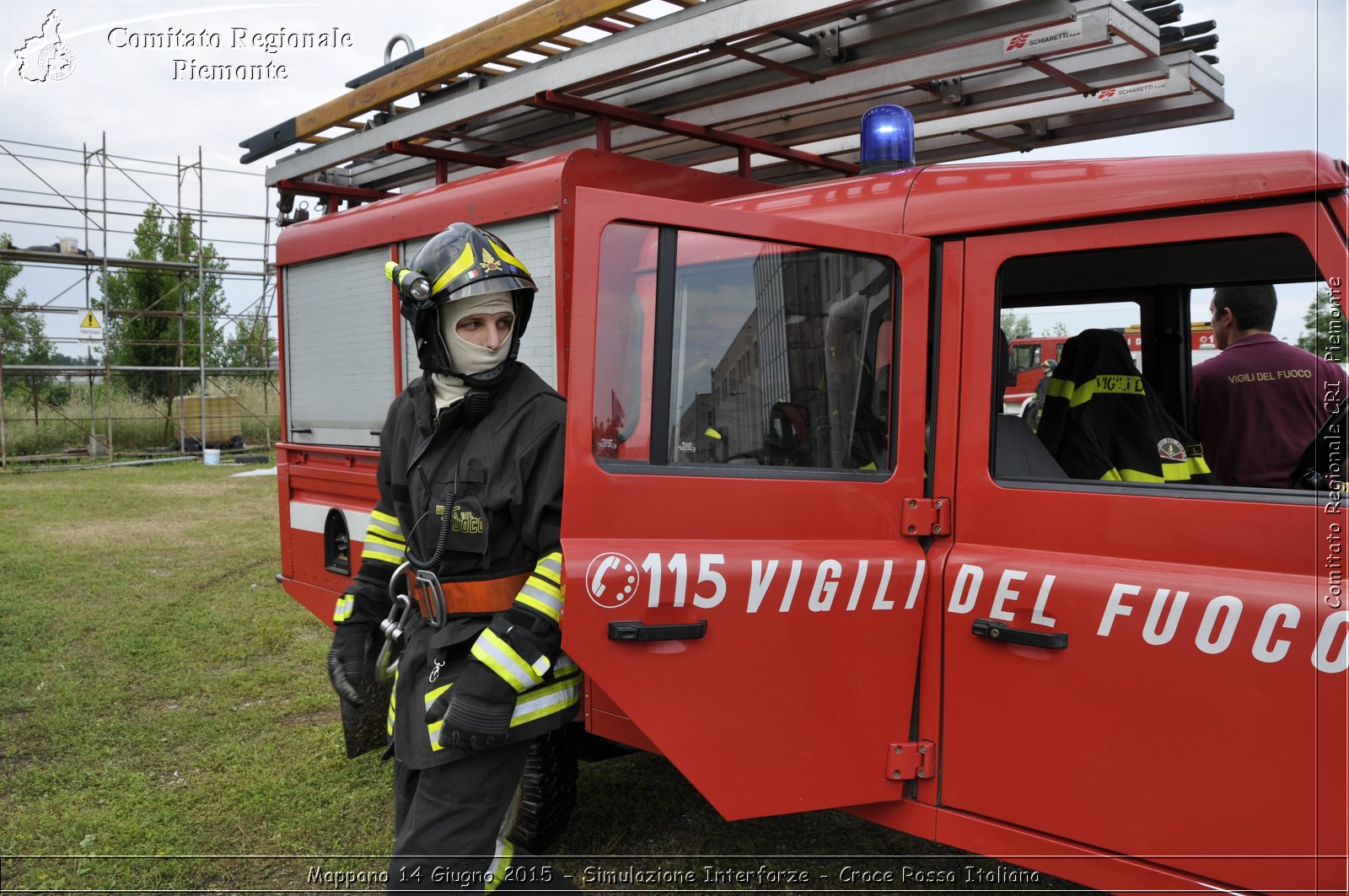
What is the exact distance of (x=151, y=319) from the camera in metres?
20.5

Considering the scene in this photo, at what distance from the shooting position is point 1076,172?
2.14 m

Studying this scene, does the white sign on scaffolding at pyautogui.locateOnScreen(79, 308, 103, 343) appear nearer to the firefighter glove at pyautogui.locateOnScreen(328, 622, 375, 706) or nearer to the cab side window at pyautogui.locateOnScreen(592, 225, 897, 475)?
the firefighter glove at pyautogui.locateOnScreen(328, 622, 375, 706)

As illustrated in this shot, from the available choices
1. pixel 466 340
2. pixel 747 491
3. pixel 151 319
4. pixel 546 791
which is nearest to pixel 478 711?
pixel 747 491

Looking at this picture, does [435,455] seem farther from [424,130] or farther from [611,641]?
[424,130]

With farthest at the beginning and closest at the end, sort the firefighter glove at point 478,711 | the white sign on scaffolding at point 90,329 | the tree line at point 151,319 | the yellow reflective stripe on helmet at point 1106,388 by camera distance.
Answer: the tree line at point 151,319
the white sign on scaffolding at point 90,329
the yellow reflective stripe on helmet at point 1106,388
the firefighter glove at point 478,711

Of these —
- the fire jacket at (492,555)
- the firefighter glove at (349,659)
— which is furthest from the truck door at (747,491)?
the firefighter glove at (349,659)

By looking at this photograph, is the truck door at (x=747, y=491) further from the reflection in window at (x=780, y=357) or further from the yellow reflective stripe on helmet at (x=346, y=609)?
the yellow reflective stripe on helmet at (x=346, y=609)

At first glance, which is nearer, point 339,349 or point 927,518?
point 927,518

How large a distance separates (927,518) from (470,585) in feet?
3.59

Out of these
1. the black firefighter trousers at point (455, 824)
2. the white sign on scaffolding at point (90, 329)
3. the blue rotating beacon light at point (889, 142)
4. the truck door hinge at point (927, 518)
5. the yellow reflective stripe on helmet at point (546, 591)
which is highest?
the white sign on scaffolding at point (90, 329)

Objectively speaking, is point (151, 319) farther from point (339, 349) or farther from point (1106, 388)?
point (1106, 388)

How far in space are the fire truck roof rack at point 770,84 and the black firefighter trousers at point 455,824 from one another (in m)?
1.97

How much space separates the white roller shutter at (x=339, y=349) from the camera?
384 cm

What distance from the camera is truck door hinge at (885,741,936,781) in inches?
89.6
